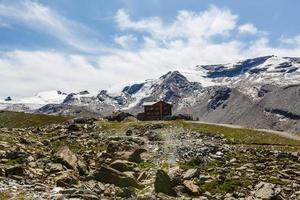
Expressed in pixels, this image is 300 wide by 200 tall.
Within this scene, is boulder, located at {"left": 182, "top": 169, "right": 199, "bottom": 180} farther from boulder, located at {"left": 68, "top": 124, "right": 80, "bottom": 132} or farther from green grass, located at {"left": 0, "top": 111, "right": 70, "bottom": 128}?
green grass, located at {"left": 0, "top": 111, "right": 70, "bottom": 128}

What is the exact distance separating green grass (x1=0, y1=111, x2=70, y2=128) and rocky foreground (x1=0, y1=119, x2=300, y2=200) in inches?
1643

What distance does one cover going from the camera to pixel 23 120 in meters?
120

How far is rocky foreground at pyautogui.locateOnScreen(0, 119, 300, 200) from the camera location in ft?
128

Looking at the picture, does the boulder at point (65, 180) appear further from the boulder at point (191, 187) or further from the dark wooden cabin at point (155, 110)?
the dark wooden cabin at point (155, 110)

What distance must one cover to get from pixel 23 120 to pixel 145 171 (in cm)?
7567

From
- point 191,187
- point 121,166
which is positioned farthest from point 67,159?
point 191,187

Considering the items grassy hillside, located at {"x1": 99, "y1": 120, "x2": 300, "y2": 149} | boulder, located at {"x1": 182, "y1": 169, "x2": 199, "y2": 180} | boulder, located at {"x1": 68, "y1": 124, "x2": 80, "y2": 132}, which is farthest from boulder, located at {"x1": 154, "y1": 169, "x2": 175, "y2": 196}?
boulder, located at {"x1": 68, "y1": 124, "x2": 80, "y2": 132}

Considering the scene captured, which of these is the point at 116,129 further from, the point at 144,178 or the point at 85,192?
the point at 85,192

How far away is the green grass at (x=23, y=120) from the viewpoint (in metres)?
115

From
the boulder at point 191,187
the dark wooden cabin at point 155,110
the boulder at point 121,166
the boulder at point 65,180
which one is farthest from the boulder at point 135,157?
the dark wooden cabin at point 155,110

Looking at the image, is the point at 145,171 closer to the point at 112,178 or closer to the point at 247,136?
the point at 112,178

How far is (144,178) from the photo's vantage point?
49125 mm

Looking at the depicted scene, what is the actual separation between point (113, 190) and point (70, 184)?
3560 mm

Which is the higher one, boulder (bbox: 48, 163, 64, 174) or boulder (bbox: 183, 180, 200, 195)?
boulder (bbox: 48, 163, 64, 174)
